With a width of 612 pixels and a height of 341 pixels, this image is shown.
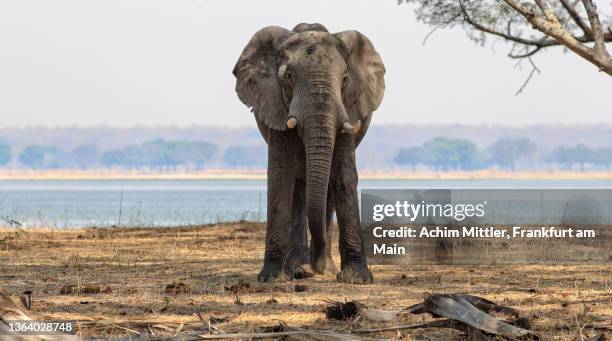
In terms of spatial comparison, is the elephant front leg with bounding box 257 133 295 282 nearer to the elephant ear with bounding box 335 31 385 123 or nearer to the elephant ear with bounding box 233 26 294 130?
the elephant ear with bounding box 233 26 294 130

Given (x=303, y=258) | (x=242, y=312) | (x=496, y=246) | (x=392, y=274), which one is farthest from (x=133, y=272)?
(x=496, y=246)

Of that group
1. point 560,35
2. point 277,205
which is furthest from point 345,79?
point 560,35

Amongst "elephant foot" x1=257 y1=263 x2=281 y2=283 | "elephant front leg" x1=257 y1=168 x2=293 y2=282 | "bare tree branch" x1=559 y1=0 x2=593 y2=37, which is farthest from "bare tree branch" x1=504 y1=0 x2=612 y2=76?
"elephant foot" x1=257 y1=263 x2=281 y2=283

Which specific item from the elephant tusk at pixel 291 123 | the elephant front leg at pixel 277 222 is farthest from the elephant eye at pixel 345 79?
the elephant front leg at pixel 277 222

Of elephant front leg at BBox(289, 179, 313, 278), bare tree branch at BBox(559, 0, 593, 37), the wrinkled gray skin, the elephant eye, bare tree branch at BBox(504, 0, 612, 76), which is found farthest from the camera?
bare tree branch at BBox(559, 0, 593, 37)

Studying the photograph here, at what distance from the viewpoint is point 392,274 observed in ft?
44.6

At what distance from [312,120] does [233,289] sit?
188 centimetres

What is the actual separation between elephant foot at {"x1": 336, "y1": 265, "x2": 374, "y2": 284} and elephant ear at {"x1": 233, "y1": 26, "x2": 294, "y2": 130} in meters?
1.77

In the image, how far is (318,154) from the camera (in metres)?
11.7

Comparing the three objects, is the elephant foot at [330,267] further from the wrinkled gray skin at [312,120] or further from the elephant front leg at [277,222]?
the elephant front leg at [277,222]

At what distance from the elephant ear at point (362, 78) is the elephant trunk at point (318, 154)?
2.49ft

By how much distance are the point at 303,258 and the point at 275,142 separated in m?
1.65

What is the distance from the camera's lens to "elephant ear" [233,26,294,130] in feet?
40.6

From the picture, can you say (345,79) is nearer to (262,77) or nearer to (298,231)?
(262,77)
